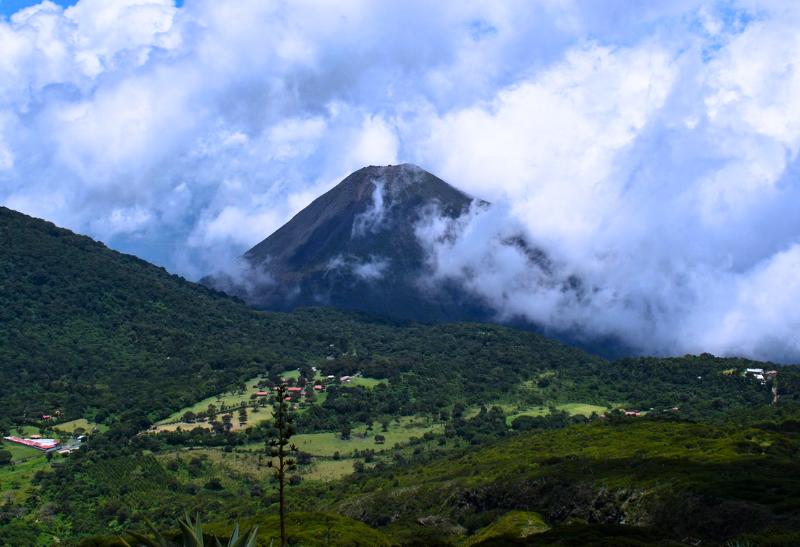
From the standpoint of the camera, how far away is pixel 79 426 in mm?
173875

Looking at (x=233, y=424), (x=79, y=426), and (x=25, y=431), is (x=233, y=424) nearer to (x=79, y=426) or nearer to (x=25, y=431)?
(x=79, y=426)

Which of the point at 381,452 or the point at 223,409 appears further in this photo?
the point at 223,409

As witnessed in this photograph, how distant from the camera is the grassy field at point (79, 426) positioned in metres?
171

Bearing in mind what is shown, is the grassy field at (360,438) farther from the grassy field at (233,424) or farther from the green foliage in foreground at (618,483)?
the green foliage in foreground at (618,483)

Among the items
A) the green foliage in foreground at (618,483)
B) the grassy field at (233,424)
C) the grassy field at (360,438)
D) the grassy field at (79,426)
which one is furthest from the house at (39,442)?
the green foliage in foreground at (618,483)

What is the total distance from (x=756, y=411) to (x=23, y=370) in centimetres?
15342

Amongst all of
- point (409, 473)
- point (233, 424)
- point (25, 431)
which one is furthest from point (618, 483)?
point (25, 431)

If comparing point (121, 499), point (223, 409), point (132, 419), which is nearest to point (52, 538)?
point (121, 499)

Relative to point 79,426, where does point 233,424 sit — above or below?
below

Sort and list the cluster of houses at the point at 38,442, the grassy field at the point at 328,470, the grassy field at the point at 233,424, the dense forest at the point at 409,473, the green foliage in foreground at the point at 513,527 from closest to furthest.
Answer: the dense forest at the point at 409,473, the green foliage in foreground at the point at 513,527, the grassy field at the point at 328,470, the cluster of houses at the point at 38,442, the grassy field at the point at 233,424

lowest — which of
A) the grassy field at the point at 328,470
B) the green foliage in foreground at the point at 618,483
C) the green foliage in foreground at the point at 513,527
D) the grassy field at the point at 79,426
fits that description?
the green foliage in foreground at the point at 513,527

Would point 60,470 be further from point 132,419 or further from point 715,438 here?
point 715,438

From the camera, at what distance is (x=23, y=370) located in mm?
196625

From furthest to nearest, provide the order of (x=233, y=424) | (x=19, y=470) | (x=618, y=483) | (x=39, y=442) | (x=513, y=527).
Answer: (x=233, y=424), (x=39, y=442), (x=19, y=470), (x=618, y=483), (x=513, y=527)
